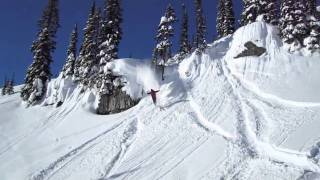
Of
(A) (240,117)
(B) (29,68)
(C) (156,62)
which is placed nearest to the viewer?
(A) (240,117)

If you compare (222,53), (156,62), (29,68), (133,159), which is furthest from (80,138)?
(29,68)

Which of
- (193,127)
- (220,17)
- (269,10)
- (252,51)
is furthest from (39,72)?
(220,17)

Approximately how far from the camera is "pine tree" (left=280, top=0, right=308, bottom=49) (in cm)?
3753

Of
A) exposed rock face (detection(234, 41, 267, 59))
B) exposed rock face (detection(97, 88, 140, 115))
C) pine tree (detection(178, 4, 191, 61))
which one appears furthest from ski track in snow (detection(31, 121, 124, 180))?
pine tree (detection(178, 4, 191, 61))

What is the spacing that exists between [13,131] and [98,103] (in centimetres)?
704

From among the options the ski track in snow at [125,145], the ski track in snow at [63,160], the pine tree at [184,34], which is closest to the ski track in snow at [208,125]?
the ski track in snow at [125,145]

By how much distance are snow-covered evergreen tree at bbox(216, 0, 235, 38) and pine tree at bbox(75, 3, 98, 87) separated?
1825 cm

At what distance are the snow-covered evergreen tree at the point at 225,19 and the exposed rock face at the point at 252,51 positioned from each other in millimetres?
17987

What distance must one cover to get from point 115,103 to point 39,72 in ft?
52.4

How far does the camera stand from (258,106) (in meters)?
27.1

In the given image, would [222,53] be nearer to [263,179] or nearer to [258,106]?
[258,106]

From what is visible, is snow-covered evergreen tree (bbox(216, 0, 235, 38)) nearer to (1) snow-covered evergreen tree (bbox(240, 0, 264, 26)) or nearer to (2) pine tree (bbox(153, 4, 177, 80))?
(1) snow-covered evergreen tree (bbox(240, 0, 264, 26))

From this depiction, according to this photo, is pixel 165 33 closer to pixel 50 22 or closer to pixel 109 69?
pixel 109 69

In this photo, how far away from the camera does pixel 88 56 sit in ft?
148
